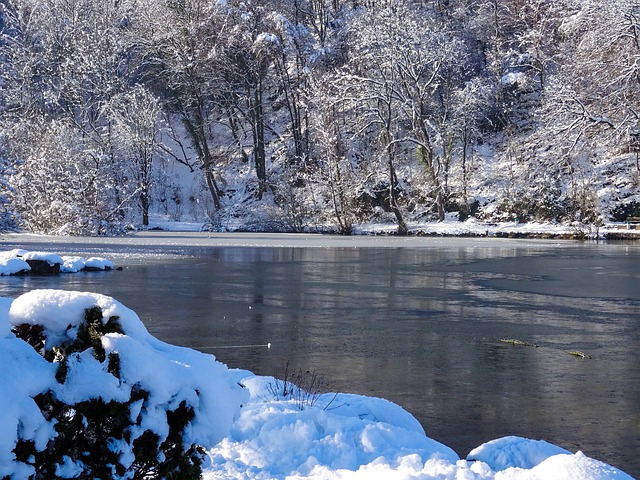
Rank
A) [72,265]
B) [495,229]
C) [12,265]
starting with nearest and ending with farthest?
[12,265]
[72,265]
[495,229]

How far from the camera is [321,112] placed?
57.3 meters

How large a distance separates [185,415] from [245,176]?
190 ft

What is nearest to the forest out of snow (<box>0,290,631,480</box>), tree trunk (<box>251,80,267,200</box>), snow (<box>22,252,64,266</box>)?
tree trunk (<box>251,80,267,200</box>)

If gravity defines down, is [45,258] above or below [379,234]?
above

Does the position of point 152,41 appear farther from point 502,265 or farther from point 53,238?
point 502,265

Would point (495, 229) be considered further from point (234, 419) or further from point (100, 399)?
point (100, 399)

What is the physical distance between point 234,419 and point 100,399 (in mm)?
922

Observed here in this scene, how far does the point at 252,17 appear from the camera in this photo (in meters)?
57.3

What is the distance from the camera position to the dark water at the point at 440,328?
31.3 ft

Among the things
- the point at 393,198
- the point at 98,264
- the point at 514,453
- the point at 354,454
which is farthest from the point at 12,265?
the point at 393,198

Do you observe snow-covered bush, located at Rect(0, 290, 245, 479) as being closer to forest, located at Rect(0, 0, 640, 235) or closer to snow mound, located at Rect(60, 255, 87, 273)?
snow mound, located at Rect(60, 255, 87, 273)

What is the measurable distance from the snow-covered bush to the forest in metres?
41.2

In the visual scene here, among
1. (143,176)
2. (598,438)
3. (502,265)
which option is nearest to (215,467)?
(598,438)

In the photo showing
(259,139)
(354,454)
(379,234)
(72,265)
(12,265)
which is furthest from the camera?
(259,139)
